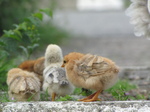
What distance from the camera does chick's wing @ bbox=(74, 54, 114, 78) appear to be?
347cm

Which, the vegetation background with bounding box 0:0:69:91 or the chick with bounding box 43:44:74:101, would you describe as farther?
the vegetation background with bounding box 0:0:69:91

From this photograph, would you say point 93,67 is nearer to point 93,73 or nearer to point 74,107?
point 93,73

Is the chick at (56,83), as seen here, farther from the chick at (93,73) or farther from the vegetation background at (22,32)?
the vegetation background at (22,32)

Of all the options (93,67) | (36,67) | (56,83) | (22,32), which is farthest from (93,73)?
(36,67)

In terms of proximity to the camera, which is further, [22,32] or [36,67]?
[36,67]

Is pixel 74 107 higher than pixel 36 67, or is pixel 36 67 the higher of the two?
pixel 36 67

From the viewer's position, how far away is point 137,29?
4160mm

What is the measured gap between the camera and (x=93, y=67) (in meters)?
3.49

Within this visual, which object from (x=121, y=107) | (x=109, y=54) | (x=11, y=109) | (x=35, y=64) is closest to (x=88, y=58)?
(x=121, y=107)

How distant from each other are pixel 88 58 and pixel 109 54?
712 centimetres

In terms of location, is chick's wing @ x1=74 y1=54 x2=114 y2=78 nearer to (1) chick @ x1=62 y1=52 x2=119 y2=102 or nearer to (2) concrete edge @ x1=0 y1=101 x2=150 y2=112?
(1) chick @ x1=62 y1=52 x2=119 y2=102

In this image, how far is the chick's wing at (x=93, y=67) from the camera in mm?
3467

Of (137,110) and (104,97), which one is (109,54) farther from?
(137,110)

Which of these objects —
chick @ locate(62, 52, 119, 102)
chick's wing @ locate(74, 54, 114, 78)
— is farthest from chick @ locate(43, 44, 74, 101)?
chick's wing @ locate(74, 54, 114, 78)
